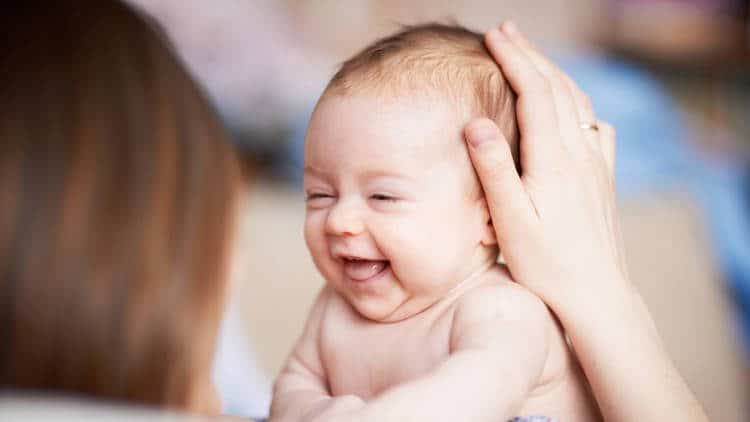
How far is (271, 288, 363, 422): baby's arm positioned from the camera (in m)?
0.93

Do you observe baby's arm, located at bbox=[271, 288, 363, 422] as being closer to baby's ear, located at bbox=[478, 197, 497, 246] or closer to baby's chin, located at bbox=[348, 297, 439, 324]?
baby's chin, located at bbox=[348, 297, 439, 324]

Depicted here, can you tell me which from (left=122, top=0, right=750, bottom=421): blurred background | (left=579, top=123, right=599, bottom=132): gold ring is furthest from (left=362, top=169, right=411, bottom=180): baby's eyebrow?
(left=122, top=0, right=750, bottom=421): blurred background

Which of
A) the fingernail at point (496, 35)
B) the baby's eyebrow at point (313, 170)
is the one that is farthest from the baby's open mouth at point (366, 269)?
the fingernail at point (496, 35)

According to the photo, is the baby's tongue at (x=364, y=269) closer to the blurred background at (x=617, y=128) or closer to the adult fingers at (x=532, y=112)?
the adult fingers at (x=532, y=112)

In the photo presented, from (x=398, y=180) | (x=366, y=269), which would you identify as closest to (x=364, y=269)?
(x=366, y=269)

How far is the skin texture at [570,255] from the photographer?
969mm

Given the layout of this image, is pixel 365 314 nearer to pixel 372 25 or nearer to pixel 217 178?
pixel 217 178

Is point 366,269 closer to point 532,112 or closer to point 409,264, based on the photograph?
point 409,264

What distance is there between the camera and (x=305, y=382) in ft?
3.37

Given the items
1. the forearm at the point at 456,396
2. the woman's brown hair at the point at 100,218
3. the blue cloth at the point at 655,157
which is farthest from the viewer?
the blue cloth at the point at 655,157

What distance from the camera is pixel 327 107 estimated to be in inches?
38.8

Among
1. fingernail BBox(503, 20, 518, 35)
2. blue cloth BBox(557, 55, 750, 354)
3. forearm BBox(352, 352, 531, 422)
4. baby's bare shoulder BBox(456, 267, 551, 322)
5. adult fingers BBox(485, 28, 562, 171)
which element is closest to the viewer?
forearm BBox(352, 352, 531, 422)

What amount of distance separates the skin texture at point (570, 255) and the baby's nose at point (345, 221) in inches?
5.7

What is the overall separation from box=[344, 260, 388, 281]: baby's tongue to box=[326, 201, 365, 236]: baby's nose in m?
0.05
